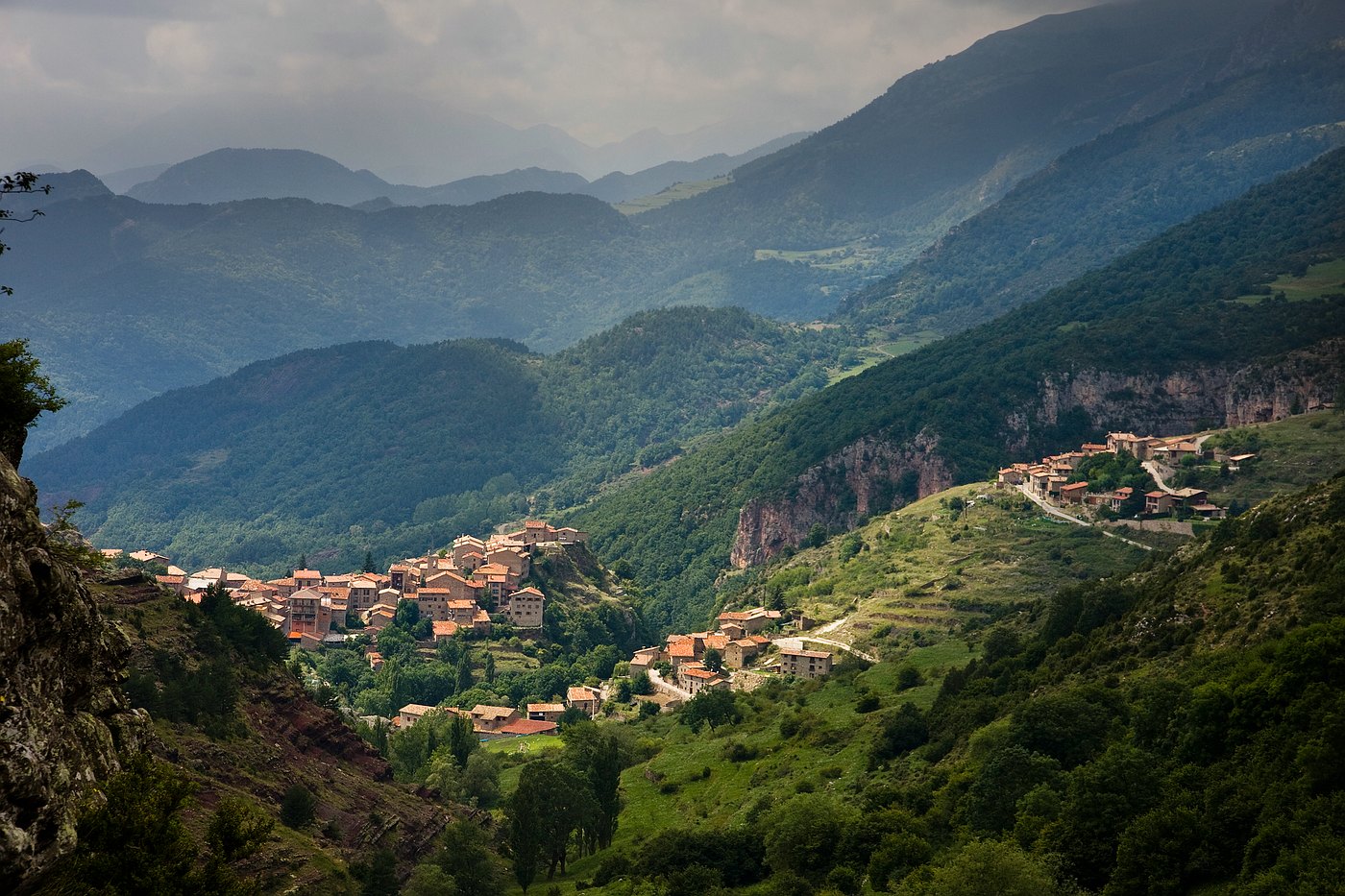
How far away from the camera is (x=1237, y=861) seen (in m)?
42.6

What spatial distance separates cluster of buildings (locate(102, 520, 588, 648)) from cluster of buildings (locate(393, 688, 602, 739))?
1662 centimetres

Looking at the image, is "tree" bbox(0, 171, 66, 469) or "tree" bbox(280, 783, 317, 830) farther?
"tree" bbox(280, 783, 317, 830)

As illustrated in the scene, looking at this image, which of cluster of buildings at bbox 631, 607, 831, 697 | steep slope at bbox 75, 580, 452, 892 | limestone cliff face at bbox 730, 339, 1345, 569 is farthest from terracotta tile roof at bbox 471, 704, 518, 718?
limestone cliff face at bbox 730, 339, 1345, 569

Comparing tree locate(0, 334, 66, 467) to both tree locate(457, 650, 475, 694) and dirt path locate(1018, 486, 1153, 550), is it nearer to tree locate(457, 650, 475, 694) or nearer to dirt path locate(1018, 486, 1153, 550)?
tree locate(457, 650, 475, 694)

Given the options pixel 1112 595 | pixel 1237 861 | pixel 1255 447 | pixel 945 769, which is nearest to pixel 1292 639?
Result: pixel 1237 861

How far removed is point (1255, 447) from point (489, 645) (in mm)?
74269

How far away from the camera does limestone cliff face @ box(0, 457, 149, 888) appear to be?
A: 1120 inches

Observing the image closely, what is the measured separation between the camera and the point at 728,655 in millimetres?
119375

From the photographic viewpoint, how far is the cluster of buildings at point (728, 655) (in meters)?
109

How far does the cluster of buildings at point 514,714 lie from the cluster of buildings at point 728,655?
7.94 m

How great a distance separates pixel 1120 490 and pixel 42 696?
11037 centimetres

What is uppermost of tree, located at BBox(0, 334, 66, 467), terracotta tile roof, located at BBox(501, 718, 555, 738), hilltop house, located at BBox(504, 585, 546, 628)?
tree, located at BBox(0, 334, 66, 467)

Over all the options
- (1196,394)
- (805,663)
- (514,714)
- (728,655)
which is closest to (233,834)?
(805,663)

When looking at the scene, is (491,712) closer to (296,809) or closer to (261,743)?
(261,743)
